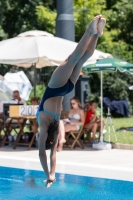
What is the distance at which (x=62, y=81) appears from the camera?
5680mm

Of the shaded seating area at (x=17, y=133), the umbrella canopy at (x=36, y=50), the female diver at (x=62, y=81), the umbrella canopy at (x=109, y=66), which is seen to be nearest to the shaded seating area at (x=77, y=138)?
the shaded seating area at (x=17, y=133)

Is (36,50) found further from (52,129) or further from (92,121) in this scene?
(52,129)

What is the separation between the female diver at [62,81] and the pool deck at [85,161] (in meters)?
2.36

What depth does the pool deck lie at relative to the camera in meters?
8.41

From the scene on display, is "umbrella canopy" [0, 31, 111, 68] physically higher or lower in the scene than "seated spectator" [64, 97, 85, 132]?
higher

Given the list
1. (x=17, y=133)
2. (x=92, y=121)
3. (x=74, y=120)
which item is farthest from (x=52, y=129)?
(x=17, y=133)

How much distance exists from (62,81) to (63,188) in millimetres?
2268

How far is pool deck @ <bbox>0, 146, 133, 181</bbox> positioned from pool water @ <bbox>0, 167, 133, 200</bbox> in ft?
1.15

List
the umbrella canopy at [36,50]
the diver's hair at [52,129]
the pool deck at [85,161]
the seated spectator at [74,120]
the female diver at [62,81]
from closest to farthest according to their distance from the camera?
the female diver at [62,81] < the diver's hair at [52,129] < the pool deck at [85,161] < the umbrella canopy at [36,50] < the seated spectator at [74,120]

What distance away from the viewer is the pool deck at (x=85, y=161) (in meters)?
8.41

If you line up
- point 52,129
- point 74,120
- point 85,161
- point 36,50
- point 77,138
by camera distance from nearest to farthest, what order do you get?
point 52,129 < point 85,161 < point 36,50 < point 77,138 < point 74,120

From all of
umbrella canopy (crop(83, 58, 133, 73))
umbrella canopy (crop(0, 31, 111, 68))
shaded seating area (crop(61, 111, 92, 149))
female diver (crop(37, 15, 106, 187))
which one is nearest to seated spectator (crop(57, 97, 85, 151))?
shaded seating area (crop(61, 111, 92, 149))

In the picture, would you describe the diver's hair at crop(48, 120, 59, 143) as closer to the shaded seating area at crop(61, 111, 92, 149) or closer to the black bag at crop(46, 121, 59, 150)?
the black bag at crop(46, 121, 59, 150)

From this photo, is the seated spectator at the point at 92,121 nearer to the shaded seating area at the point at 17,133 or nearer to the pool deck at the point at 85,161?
the pool deck at the point at 85,161
